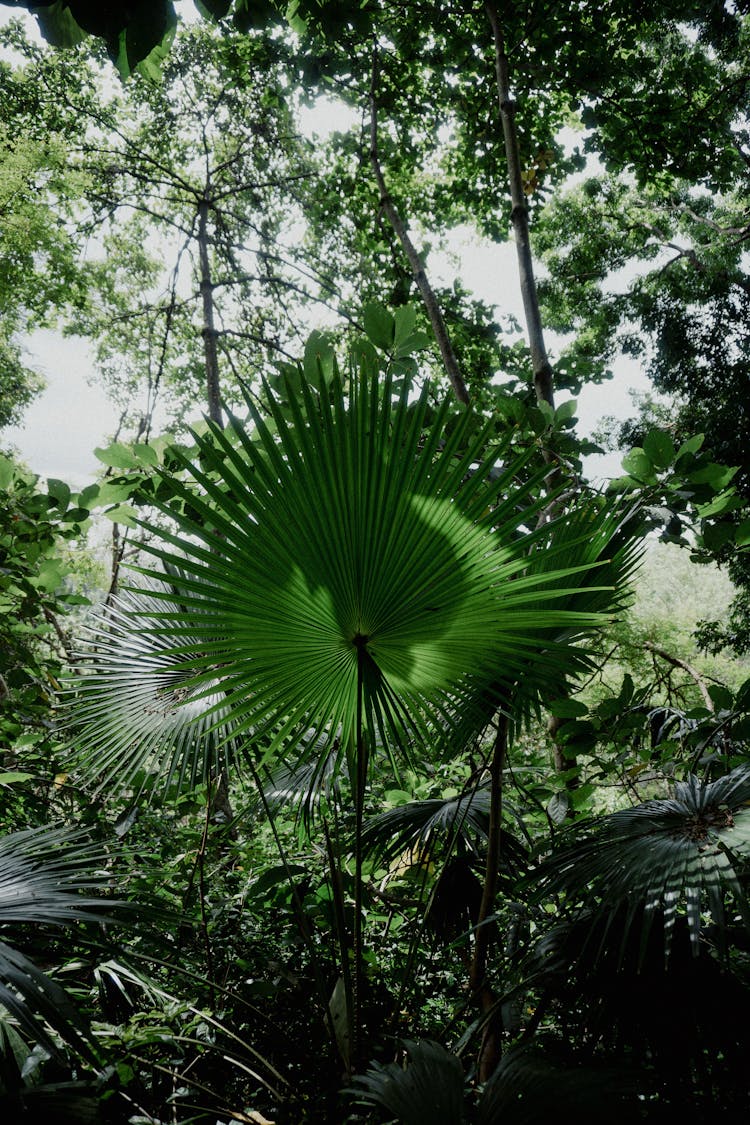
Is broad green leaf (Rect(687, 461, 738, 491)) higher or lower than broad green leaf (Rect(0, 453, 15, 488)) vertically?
lower

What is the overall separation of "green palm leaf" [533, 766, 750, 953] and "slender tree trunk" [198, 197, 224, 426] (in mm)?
4473

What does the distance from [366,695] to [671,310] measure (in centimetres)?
1159

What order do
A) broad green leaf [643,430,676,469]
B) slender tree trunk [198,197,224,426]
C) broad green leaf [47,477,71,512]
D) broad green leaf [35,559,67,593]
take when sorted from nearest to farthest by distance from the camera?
broad green leaf [643,430,676,469]
broad green leaf [47,477,71,512]
broad green leaf [35,559,67,593]
slender tree trunk [198,197,224,426]

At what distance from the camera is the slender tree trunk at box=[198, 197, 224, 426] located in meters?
5.11

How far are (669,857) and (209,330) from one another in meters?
5.20

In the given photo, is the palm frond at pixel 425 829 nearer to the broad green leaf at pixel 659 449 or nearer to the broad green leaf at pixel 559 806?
the broad green leaf at pixel 559 806

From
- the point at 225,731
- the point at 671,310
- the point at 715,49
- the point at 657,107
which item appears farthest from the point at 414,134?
the point at 671,310

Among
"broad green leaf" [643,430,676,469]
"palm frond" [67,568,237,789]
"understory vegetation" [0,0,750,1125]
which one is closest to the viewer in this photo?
"understory vegetation" [0,0,750,1125]

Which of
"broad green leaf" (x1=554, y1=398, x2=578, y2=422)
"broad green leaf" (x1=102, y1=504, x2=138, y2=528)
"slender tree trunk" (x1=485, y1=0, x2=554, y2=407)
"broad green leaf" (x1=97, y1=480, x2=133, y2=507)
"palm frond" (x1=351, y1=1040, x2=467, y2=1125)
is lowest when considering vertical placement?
"palm frond" (x1=351, y1=1040, x2=467, y2=1125)

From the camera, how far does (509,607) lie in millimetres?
988

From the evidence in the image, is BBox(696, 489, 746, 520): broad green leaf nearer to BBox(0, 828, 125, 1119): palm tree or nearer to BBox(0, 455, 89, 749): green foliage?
BBox(0, 828, 125, 1119): palm tree

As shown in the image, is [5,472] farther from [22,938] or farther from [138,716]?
[22,938]

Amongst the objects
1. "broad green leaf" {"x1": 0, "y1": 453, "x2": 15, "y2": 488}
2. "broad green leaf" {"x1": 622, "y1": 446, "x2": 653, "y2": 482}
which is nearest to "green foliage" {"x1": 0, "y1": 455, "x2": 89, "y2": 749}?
"broad green leaf" {"x1": 0, "y1": 453, "x2": 15, "y2": 488}

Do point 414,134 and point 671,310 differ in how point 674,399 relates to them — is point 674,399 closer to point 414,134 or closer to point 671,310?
point 671,310
